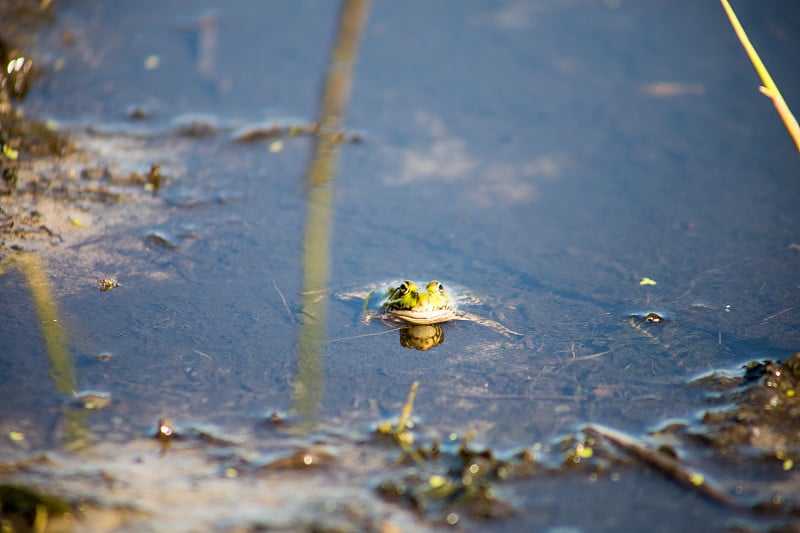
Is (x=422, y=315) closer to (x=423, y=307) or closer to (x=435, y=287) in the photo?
(x=423, y=307)

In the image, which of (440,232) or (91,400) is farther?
(440,232)

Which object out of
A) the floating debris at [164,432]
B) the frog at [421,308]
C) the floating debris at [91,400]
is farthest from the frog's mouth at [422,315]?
the floating debris at [91,400]

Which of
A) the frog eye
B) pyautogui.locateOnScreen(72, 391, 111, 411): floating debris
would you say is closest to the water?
pyautogui.locateOnScreen(72, 391, 111, 411): floating debris

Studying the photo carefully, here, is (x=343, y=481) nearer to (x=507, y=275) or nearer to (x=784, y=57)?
(x=507, y=275)

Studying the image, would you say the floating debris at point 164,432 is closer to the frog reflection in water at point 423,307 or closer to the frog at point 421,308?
the frog at point 421,308

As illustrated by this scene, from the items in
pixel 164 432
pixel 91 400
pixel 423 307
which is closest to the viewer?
pixel 164 432

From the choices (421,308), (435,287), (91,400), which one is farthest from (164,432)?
(435,287)

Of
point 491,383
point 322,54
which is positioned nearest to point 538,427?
point 491,383

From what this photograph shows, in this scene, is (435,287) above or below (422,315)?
above
